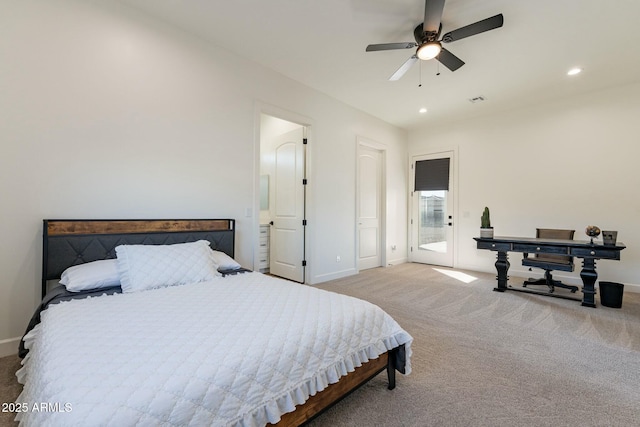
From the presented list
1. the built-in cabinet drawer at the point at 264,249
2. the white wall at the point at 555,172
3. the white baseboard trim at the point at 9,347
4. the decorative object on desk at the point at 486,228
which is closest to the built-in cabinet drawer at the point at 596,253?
the decorative object on desk at the point at 486,228

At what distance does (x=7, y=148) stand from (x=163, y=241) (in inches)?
50.1

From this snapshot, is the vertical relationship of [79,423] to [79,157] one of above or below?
below

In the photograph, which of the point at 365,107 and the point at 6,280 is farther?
the point at 365,107

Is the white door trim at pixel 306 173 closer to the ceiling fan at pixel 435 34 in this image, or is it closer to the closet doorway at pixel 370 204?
the closet doorway at pixel 370 204

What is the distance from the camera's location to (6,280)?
83.2 inches

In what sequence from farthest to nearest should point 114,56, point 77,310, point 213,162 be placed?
point 213,162
point 114,56
point 77,310

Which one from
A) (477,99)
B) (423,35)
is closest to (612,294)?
(477,99)

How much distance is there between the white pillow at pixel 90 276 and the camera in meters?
1.94

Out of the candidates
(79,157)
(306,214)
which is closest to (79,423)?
(79,157)

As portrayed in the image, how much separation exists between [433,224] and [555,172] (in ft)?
7.13

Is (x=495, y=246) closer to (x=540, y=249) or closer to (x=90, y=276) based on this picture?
(x=540, y=249)

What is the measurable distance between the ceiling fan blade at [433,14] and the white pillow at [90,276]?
3.18m

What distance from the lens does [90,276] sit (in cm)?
200

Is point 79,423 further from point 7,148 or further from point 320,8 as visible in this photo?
point 320,8
